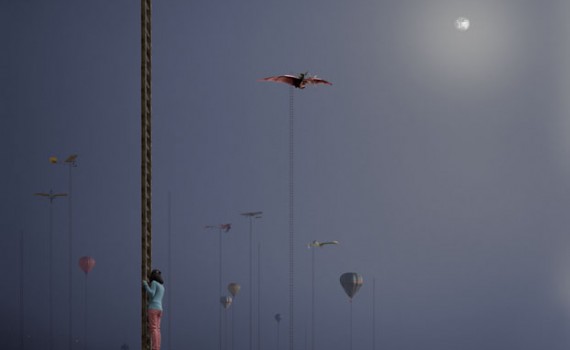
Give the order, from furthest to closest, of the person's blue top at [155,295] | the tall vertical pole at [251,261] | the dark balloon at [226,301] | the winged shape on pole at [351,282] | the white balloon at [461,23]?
1. the white balloon at [461,23]
2. the tall vertical pole at [251,261]
3. the dark balloon at [226,301]
4. the winged shape on pole at [351,282]
5. the person's blue top at [155,295]

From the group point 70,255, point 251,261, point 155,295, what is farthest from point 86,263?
point 155,295

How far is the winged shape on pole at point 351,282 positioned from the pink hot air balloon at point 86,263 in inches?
134

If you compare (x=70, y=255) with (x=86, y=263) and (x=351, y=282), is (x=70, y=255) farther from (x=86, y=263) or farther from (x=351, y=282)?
(x=351, y=282)

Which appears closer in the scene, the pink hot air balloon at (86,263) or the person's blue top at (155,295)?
the person's blue top at (155,295)

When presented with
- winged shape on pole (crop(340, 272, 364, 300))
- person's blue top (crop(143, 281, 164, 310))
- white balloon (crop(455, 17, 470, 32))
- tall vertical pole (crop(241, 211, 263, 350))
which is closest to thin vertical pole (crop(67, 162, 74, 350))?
tall vertical pole (crop(241, 211, 263, 350))

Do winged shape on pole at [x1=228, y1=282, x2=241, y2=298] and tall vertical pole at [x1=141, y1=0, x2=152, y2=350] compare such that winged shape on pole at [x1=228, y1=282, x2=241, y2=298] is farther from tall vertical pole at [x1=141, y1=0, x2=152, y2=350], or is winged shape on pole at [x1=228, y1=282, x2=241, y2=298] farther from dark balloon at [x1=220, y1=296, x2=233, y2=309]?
tall vertical pole at [x1=141, y1=0, x2=152, y2=350]

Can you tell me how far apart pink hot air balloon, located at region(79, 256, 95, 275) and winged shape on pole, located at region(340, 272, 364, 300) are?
3.41 meters

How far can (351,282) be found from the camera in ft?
29.0

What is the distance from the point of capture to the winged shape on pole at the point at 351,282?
29.0 feet

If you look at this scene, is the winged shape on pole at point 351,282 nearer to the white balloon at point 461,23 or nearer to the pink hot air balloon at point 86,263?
the pink hot air balloon at point 86,263

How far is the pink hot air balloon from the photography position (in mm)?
8875

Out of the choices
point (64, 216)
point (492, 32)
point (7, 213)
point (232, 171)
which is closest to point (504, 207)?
point (492, 32)

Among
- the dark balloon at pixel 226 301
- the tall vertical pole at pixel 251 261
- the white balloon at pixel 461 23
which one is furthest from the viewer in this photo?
the white balloon at pixel 461 23

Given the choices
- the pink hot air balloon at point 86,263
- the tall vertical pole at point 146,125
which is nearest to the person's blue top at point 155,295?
the tall vertical pole at point 146,125
